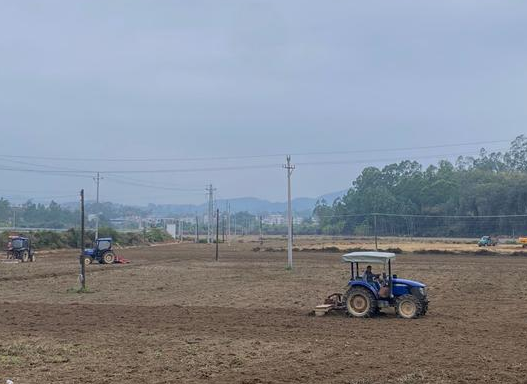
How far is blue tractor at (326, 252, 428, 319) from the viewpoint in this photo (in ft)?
64.8

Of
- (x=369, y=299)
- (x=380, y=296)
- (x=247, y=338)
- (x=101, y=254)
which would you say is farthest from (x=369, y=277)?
(x=101, y=254)

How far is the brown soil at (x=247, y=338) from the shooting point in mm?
12086

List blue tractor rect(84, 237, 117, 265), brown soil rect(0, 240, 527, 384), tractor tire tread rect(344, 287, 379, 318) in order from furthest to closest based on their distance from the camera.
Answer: blue tractor rect(84, 237, 117, 265)
tractor tire tread rect(344, 287, 379, 318)
brown soil rect(0, 240, 527, 384)

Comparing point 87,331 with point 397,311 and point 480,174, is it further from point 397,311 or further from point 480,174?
point 480,174

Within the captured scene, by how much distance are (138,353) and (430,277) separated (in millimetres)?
24655

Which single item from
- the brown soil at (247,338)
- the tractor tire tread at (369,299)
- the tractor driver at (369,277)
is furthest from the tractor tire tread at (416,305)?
the tractor driver at (369,277)

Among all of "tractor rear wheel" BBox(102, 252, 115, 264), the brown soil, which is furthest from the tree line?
the brown soil

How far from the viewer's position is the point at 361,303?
2006 cm

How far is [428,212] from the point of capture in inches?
6314

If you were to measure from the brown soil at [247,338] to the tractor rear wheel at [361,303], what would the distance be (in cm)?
44

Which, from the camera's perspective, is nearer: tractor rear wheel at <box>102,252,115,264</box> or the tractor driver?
the tractor driver

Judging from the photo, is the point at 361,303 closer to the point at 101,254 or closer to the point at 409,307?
the point at 409,307

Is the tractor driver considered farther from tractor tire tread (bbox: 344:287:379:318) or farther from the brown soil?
the brown soil

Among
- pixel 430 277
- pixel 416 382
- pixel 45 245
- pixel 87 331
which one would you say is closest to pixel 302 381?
pixel 416 382
